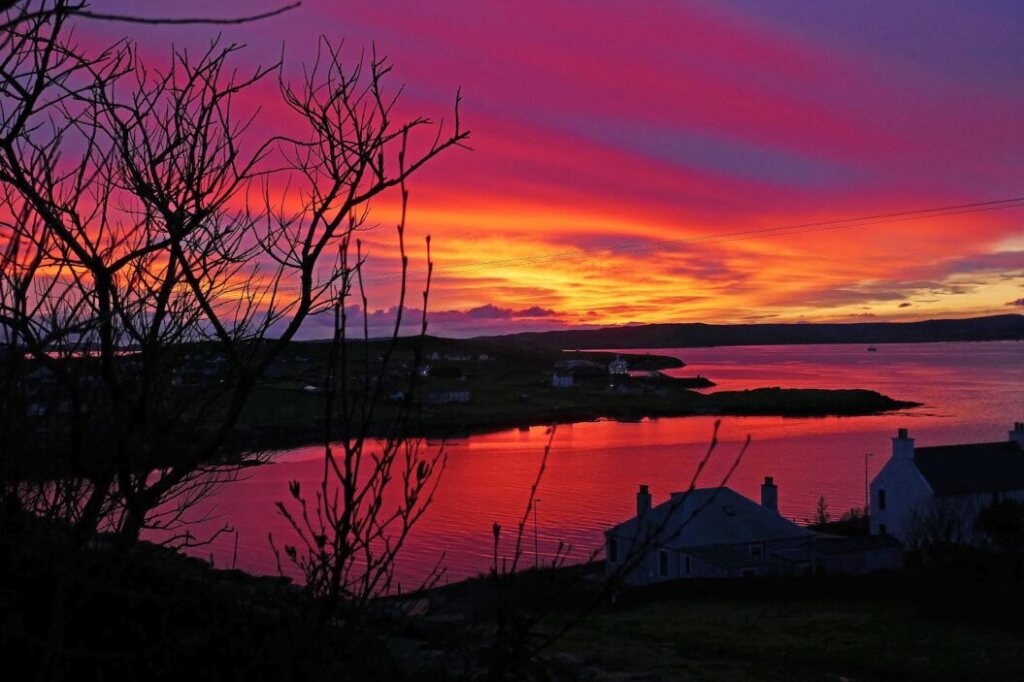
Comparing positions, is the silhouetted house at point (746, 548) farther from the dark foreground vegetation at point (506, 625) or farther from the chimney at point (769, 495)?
the dark foreground vegetation at point (506, 625)

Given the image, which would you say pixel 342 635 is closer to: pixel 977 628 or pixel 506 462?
pixel 977 628

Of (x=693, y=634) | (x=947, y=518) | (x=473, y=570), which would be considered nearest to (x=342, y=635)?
(x=693, y=634)

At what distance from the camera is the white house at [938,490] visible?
29016mm

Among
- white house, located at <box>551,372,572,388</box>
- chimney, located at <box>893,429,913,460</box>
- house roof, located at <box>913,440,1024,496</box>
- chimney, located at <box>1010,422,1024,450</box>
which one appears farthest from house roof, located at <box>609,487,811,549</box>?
white house, located at <box>551,372,572,388</box>

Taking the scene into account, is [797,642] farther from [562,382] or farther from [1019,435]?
[562,382]

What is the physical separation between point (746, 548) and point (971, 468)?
10192 millimetres

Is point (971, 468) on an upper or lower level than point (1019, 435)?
lower

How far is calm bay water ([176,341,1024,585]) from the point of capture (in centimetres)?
2572

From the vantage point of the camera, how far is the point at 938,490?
2902 cm

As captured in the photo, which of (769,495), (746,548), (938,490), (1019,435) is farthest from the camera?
(1019,435)

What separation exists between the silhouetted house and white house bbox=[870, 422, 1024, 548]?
249 centimetres

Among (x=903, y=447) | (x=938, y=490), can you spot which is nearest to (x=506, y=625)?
(x=938, y=490)

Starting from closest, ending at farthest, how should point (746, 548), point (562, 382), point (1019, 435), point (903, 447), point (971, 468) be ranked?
point (746, 548) → point (903, 447) → point (971, 468) → point (1019, 435) → point (562, 382)

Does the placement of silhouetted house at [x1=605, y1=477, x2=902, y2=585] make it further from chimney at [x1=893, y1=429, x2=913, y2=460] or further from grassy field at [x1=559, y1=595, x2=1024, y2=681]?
chimney at [x1=893, y1=429, x2=913, y2=460]
